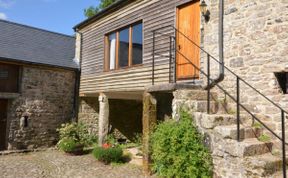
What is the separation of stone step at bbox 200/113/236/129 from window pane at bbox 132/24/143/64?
4.35 meters

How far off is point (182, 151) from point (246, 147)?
140 centimetres

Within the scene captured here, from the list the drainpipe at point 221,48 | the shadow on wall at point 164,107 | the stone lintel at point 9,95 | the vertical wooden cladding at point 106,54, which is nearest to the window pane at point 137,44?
the shadow on wall at point 164,107

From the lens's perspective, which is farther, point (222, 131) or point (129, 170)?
point (129, 170)

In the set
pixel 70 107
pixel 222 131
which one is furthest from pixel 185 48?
pixel 70 107

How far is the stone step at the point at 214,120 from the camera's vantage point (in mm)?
5805

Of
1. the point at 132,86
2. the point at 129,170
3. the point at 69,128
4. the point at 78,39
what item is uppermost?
the point at 78,39

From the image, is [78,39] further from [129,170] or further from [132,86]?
[129,170]

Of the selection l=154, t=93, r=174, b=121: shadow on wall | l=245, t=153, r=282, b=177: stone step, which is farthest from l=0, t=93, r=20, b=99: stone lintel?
l=245, t=153, r=282, b=177: stone step

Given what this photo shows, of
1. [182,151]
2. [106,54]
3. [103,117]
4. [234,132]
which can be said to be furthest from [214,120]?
[106,54]

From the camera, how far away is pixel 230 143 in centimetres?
529

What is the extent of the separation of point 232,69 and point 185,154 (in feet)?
7.85

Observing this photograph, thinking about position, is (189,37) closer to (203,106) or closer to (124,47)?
(203,106)

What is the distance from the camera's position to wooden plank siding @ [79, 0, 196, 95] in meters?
8.74

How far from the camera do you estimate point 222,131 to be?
548 centimetres
